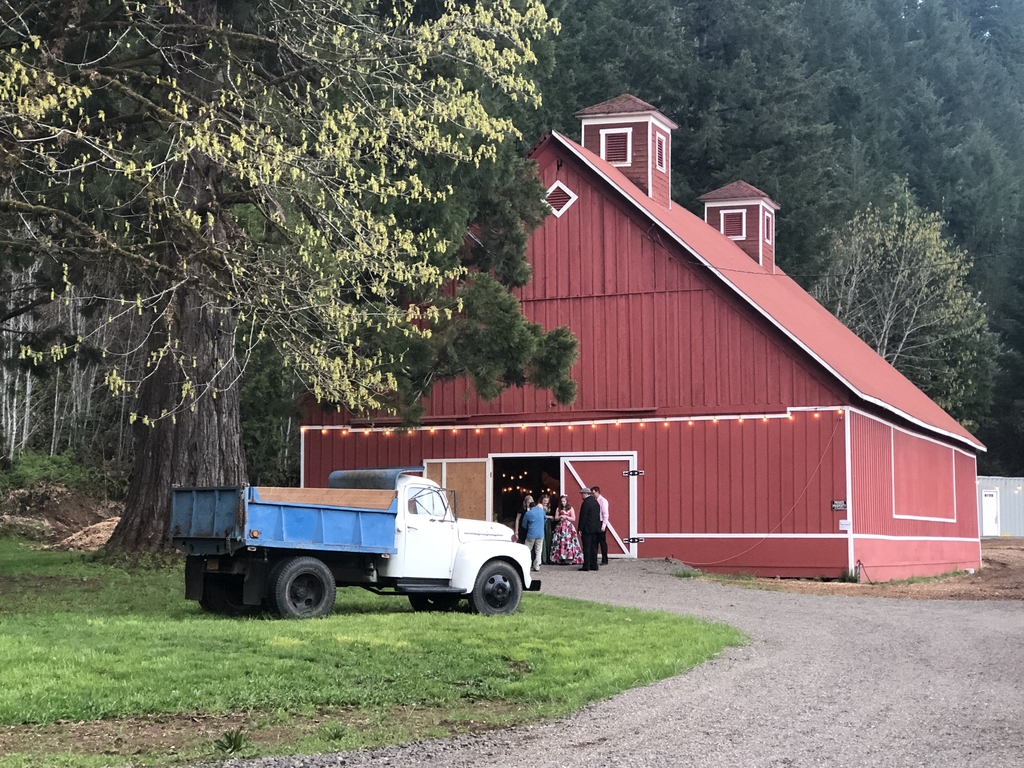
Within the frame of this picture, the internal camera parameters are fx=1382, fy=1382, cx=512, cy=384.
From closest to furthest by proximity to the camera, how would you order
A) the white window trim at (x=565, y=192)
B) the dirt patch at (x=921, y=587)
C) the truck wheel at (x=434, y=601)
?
the truck wheel at (x=434, y=601), the dirt patch at (x=921, y=587), the white window trim at (x=565, y=192)

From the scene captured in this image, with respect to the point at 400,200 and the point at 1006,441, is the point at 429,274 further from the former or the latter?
the point at 1006,441

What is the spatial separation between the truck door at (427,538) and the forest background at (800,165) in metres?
8.68

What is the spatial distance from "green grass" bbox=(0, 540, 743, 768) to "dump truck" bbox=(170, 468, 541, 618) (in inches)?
17.4

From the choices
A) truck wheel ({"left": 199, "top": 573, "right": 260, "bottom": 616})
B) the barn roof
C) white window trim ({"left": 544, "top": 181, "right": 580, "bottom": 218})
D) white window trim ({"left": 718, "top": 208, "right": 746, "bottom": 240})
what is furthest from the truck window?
white window trim ({"left": 718, "top": 208, "right": 746, "bottom": 240})

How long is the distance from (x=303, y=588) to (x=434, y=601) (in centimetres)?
288

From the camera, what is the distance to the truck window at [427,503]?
663 inches

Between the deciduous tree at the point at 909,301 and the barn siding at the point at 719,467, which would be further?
the deciduous tree at the point at 909,301

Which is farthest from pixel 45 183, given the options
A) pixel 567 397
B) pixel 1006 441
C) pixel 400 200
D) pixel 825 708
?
pixel 1006 441

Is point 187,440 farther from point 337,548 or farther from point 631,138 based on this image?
point 631,138

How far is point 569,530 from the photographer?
1064 inches

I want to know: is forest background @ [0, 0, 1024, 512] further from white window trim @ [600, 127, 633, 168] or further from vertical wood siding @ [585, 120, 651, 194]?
white window trim @ [600, 127, 633, 168]

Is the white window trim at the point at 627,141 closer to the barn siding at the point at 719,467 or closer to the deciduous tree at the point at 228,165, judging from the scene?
the barn siding at the point at 719,467

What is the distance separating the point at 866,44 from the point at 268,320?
2843 inches

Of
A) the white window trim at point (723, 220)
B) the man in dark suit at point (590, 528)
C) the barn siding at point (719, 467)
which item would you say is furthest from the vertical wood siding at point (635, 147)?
A: the man in dark suit at point (590, 528)
